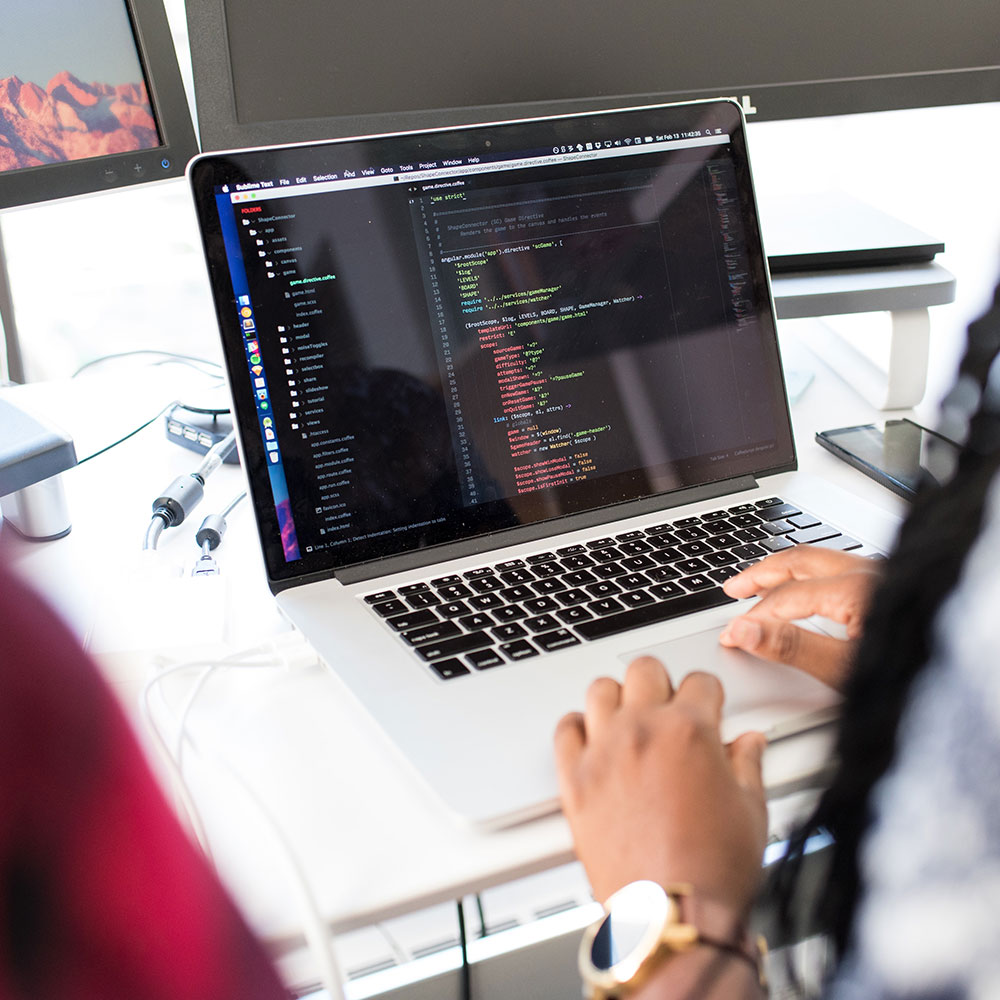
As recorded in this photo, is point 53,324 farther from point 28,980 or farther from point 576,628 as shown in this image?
point 28,980

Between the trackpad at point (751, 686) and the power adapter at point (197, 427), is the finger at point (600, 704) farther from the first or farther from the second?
the power adapter at point (197, 427)

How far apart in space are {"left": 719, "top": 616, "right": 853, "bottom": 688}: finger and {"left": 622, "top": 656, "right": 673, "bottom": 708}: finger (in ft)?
0.20

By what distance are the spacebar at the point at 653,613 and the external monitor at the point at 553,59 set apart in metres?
0.45

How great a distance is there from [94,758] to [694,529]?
1.81 ft

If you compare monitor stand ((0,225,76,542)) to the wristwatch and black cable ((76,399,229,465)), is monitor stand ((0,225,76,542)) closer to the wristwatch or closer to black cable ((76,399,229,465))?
black cable ((76,399,229,465))

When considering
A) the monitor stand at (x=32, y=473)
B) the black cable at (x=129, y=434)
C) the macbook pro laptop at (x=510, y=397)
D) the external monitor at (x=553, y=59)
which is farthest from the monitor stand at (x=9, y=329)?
the macbook pro laptop at (x=510, y=397)

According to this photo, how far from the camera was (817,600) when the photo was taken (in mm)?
602

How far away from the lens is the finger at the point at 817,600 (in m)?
0.60

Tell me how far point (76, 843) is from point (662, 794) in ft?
1.02

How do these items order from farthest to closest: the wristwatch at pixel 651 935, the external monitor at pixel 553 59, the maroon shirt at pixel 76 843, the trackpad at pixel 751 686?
the external monitor at pixel 553 59 → the trackpad at pixel 751 686 → the wristwatch at pixel 651 935 → the maroon shirt at pixel 76 843

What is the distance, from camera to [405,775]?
53cm

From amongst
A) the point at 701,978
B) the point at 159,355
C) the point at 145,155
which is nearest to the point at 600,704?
the point at 701,978

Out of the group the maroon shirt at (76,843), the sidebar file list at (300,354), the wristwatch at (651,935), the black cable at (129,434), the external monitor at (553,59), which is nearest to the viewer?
the maroon shirt at (76,843)

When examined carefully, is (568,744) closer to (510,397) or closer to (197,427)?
(510,397)
